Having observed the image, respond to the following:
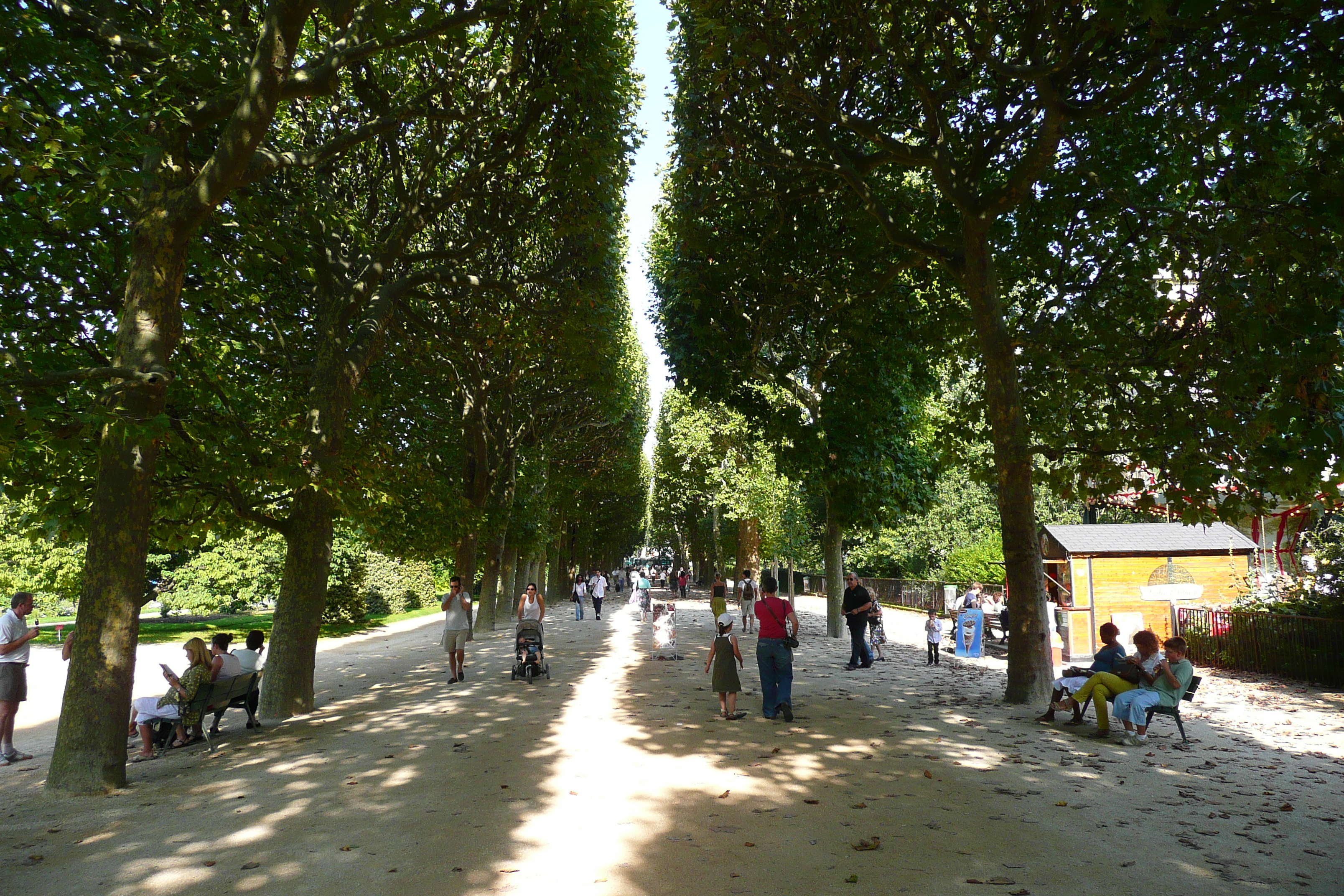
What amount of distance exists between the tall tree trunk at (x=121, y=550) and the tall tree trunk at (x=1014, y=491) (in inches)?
378

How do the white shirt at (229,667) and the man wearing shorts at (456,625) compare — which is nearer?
the white shirt at (229,667)

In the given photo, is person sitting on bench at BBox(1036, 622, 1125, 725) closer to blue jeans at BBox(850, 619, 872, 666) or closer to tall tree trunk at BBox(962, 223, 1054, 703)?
tall tree trunk at BBox(962, 223, 1054, 703)

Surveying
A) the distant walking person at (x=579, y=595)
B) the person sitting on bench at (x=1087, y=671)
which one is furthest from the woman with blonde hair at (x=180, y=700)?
the distant walking person at (x=579, y=595)

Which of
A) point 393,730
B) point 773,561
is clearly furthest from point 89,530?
point 773,561

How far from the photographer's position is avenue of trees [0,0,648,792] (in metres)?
6.96

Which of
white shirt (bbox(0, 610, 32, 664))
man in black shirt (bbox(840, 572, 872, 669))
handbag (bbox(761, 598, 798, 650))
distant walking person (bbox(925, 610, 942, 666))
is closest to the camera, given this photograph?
white shirt (bbox(0, 610, 32, 664))

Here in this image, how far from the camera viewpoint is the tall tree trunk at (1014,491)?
10445 millimetres

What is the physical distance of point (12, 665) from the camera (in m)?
8.32

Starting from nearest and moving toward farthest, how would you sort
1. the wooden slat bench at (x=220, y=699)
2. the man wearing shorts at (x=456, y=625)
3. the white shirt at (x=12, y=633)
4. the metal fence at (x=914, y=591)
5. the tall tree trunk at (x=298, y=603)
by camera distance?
the white shirt at (x=12, y=633), the wooden slat bench at (x=220, y=699), the tall tree trunk at (x=298, y=603), the man wearing shorts at (x=456, y=625), the metal fence at (x=914, y=591)

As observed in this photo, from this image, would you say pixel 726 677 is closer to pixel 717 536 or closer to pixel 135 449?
pixel 135 449

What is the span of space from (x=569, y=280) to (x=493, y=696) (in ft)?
24.7

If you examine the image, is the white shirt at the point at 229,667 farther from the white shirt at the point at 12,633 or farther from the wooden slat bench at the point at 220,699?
the white shirt at the point at 12,633

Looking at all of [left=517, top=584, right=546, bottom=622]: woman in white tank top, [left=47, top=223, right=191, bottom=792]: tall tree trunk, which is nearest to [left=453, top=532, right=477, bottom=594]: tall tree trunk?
[left=517, top=584, right=546, bottom=622]: woman in white tank top

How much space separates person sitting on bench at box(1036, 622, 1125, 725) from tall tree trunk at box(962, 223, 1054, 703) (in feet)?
1.95
